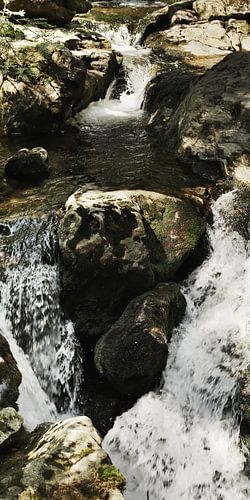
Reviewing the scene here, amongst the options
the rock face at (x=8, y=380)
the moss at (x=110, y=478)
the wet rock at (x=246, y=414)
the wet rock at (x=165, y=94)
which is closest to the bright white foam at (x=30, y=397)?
the rock face at (x=8, y=380)

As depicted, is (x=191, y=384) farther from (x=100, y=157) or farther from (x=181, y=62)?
(x=181, y=62)

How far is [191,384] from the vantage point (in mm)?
6176

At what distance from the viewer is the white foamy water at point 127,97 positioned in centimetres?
1312

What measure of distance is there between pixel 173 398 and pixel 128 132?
7734 mm

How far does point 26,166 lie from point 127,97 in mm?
7097

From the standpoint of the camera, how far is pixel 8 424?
3.99 metres

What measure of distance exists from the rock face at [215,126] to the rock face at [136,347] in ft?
→ 12.5

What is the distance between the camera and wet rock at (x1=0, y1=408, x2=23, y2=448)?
12.7 ft

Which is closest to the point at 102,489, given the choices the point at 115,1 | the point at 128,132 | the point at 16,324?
the point at 16,324

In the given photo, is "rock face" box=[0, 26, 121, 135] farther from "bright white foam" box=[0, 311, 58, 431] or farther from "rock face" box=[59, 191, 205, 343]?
"bright white foam" box=[0, 311, 58, 431]

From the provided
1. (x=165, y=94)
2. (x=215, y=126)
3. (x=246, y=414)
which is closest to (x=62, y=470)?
(x=246, y=414)

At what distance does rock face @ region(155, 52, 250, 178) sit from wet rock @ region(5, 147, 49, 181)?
3.04 metres

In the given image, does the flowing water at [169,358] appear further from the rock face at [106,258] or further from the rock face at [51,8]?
the rock face at [51,8]

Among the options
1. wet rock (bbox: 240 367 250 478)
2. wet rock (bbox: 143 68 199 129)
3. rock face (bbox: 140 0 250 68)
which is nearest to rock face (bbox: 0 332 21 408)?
wet rock (bbox: 240 367 250 478)
